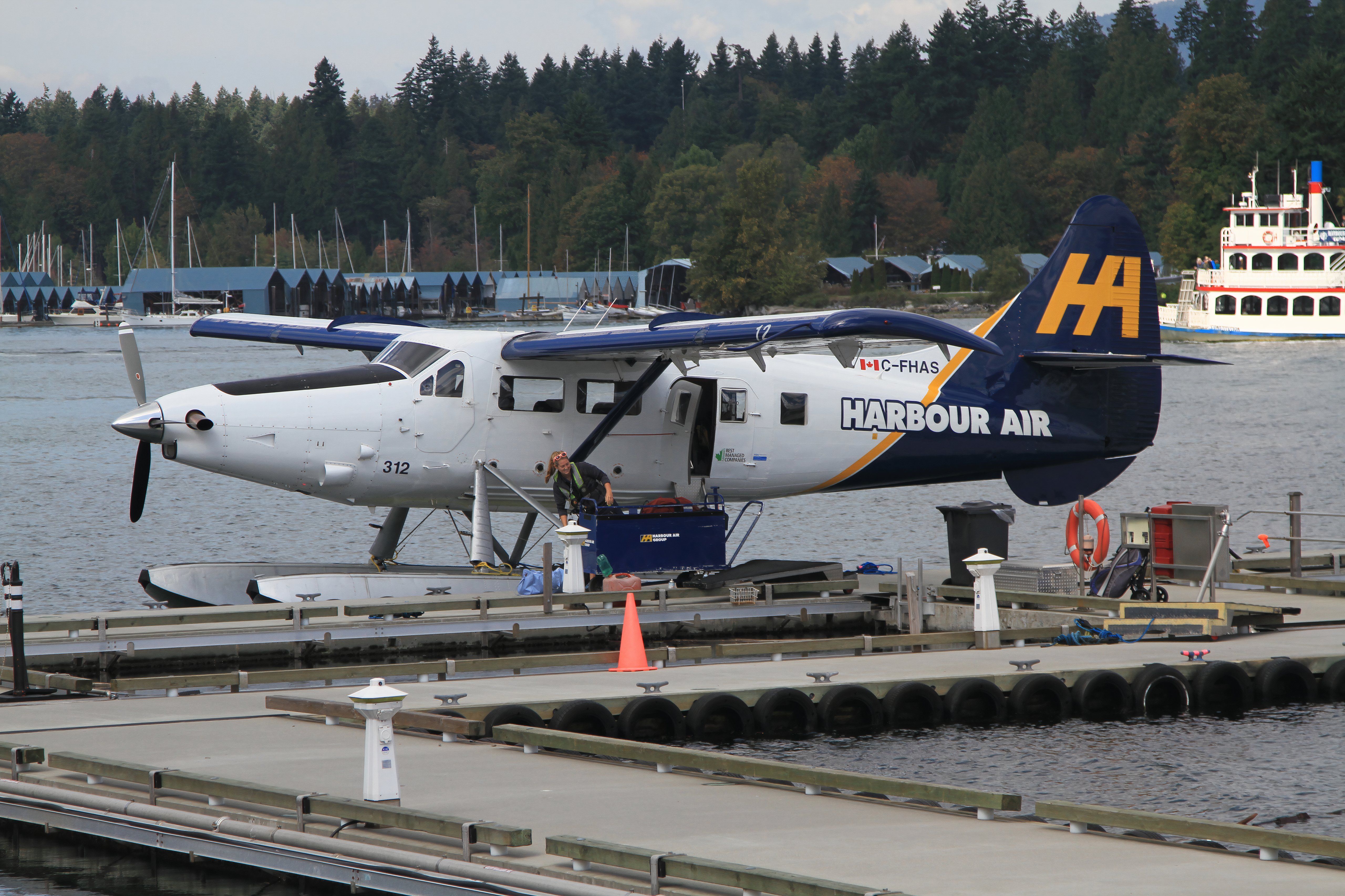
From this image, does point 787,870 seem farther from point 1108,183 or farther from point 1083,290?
point 1108,183

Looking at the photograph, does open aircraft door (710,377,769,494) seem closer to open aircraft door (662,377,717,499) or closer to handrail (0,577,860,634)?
open aircraft door (662,377,717,499)

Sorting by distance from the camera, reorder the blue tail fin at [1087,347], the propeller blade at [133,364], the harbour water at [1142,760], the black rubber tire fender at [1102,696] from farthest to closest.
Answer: the blue tail fin at [1087,347], the propeller blade at [133,364], the black rubber tire fender at [1102,696], the harbour water at [1142,760]

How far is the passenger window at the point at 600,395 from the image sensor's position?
14430 millimetres

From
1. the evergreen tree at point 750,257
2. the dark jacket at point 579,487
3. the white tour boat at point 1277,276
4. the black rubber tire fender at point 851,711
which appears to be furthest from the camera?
the evergreen tree at point 750,257

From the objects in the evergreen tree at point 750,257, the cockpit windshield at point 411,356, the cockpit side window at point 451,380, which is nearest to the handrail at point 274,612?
the cockpit side window at point 451,380

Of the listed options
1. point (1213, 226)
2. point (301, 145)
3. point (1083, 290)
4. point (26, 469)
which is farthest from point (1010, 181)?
point (1083, 290)

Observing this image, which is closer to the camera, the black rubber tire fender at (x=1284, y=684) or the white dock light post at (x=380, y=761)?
the white dock light post at (x=380, y=761)

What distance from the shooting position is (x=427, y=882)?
649 cm

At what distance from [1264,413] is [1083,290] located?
36984mm

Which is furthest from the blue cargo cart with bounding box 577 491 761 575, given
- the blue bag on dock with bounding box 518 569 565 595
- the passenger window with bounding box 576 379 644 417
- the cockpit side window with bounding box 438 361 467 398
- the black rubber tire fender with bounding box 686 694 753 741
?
the black rubber tire fender with bounding box 686 694 753 741

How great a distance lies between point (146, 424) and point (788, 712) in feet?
19.8

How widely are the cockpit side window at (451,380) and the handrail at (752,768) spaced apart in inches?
213

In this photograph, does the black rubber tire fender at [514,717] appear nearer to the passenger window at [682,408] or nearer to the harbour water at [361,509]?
the passenger window at [682,408]

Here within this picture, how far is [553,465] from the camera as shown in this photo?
45.6 ft
